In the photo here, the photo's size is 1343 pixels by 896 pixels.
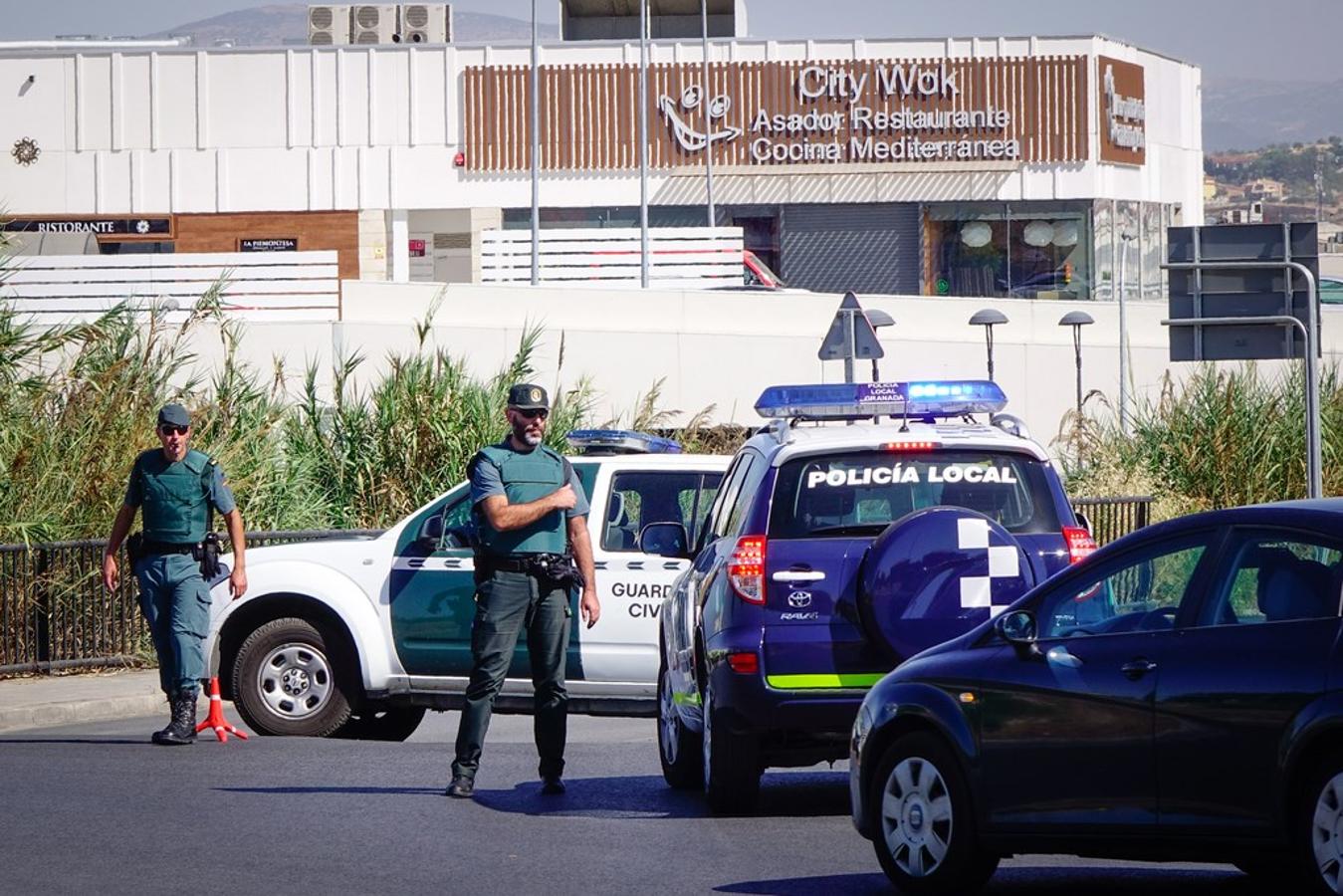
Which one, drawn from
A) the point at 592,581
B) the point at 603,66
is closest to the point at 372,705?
the point at 592,581

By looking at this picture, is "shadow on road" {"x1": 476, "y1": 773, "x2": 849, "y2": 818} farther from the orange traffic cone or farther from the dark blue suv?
the orange traffic cone

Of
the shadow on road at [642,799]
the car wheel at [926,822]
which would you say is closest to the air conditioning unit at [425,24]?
the shadow on road at [642,799]

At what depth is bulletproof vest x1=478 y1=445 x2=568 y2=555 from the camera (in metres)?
10.1

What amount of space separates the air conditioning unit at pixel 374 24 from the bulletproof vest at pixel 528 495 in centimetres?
5790

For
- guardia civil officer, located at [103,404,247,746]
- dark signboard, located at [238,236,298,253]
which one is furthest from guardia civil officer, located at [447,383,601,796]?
dark signboard, located at [238,236,298,253]

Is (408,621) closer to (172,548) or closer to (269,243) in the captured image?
(172,548)

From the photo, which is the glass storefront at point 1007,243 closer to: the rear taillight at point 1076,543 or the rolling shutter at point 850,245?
the rolling shutter at point 850,245

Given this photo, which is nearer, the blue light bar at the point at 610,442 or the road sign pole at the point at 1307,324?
the blue light bar at the point at 610,442

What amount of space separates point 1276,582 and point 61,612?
1207 cm

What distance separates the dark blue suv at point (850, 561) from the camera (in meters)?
9.05

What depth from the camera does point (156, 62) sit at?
6206 cm

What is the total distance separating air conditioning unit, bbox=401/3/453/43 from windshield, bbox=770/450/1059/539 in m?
58.8

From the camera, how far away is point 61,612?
16703mm

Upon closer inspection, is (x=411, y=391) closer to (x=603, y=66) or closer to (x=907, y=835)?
(x=907, y=835)
